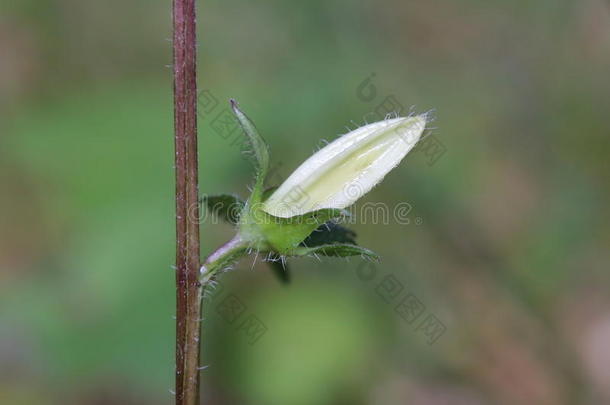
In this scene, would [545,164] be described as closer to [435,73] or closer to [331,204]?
[435,73]

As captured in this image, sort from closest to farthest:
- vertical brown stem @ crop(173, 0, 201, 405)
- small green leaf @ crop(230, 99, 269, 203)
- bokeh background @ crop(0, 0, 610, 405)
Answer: vertical brown stem @ crop(173, 0, 201, 405) → small green leaf @ crop(230, 99, 269, 203) → bokeh background @ crop(0, 0, 610, 405)

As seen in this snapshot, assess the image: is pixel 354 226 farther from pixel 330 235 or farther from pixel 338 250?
pixel 338 250

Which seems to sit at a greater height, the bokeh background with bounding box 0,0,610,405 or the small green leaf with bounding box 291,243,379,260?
the bokeh background with bounding box 0,0,610,405

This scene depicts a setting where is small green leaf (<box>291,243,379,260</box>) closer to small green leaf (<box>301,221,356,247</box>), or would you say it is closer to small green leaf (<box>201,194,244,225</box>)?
small green leaf (<box>301,221,356,247</box>)

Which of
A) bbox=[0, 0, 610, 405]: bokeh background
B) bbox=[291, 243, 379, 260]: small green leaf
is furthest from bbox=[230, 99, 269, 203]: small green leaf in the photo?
bbox=[0, 0, 610, 405]: bokeh background

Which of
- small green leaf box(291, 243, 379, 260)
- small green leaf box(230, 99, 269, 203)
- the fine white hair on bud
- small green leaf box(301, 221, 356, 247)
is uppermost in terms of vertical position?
small green leaf box(230, 99, 269, 203)

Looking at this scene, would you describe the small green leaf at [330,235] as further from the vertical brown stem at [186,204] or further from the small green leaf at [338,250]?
the vertical brown stem at [186,204]

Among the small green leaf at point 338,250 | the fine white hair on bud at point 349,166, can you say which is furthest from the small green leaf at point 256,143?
the small green leaf at point 338,250
